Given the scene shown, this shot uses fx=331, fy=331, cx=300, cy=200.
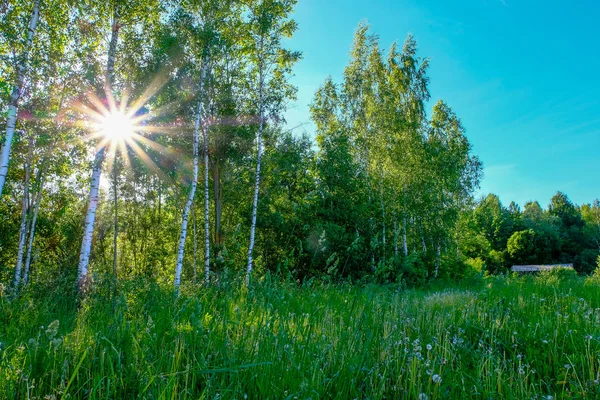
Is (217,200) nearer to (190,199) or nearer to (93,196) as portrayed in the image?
(190,199)

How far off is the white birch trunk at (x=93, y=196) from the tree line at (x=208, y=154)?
0.06m

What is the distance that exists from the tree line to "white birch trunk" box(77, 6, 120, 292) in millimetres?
56

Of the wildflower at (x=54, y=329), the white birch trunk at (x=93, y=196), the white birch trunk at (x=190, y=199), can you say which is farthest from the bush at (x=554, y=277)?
the white birch trunk at (x=93, y=196)

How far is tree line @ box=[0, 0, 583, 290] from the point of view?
11.8 m

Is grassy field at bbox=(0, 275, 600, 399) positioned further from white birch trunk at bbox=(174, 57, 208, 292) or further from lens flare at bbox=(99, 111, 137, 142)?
lens flare at bbox=(99, 111, 137, 142)

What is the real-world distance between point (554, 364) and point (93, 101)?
13537 millimetres

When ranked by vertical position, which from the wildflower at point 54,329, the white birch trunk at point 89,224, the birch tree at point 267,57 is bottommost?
the wildflower at point 54,329

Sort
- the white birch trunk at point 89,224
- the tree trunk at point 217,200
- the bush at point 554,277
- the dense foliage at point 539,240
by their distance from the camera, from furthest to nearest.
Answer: the dense foliage at point 539,240
the tree trunk at point 217,200
the white birch trunk at point 89,224
the bush at point 554,277

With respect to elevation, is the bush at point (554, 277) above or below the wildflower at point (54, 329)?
below

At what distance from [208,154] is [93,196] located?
9.10m

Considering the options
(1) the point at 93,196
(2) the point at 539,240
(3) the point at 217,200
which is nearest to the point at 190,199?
(1) the point at 93,196

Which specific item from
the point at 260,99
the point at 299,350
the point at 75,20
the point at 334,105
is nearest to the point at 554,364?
the point at 299,350

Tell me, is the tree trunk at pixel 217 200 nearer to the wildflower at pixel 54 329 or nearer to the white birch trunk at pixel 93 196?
the white birch trunk at pixel 93 196

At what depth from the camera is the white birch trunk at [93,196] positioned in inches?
377
